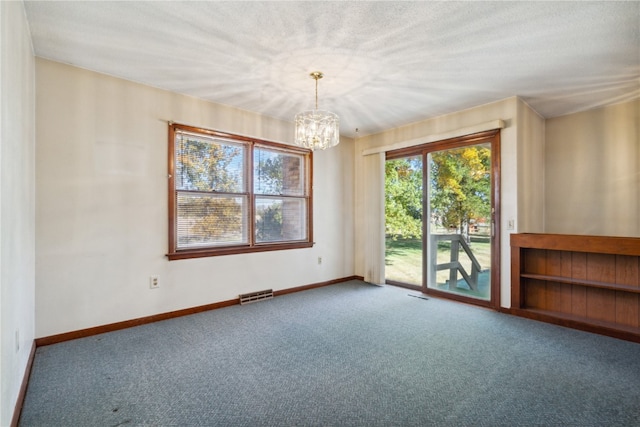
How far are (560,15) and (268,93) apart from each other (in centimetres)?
256

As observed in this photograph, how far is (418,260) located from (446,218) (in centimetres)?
76

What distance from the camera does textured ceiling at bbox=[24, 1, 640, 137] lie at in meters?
2.03

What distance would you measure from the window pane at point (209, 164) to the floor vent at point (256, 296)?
1337 mm

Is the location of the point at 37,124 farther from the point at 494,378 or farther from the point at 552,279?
the point at 552,279

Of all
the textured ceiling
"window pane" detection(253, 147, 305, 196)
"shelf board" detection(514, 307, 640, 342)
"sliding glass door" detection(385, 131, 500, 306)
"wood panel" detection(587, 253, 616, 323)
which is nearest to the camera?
the textured ceiling

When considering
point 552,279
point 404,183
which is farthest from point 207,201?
point 552,279

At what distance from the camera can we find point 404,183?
4730 mm

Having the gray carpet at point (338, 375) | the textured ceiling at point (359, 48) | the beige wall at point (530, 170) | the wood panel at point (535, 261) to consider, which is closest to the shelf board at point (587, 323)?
the gray carpet at point (338, 375)

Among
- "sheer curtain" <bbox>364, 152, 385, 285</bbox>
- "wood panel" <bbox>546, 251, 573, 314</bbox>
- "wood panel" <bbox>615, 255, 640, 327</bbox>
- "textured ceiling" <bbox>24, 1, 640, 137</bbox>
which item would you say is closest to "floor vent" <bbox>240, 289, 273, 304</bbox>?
"sheer curtain" <bbox>364, 152, 385, 285</bbox>

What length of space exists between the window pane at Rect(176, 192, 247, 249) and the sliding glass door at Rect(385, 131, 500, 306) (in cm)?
238

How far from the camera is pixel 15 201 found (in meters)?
1.80

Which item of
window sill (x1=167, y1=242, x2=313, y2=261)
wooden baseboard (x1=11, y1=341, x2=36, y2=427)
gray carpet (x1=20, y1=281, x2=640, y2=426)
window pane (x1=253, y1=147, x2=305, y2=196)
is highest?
window pane (x1=253, y1=147, x2=305, y2=196)

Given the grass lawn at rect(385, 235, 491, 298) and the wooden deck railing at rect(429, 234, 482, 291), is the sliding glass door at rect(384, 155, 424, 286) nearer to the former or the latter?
the grass lawn at rect(385, 235, 491, 298)

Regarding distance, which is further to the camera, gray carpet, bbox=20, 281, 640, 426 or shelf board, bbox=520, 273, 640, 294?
shelf board, bbox=520, 273, 640, 294
